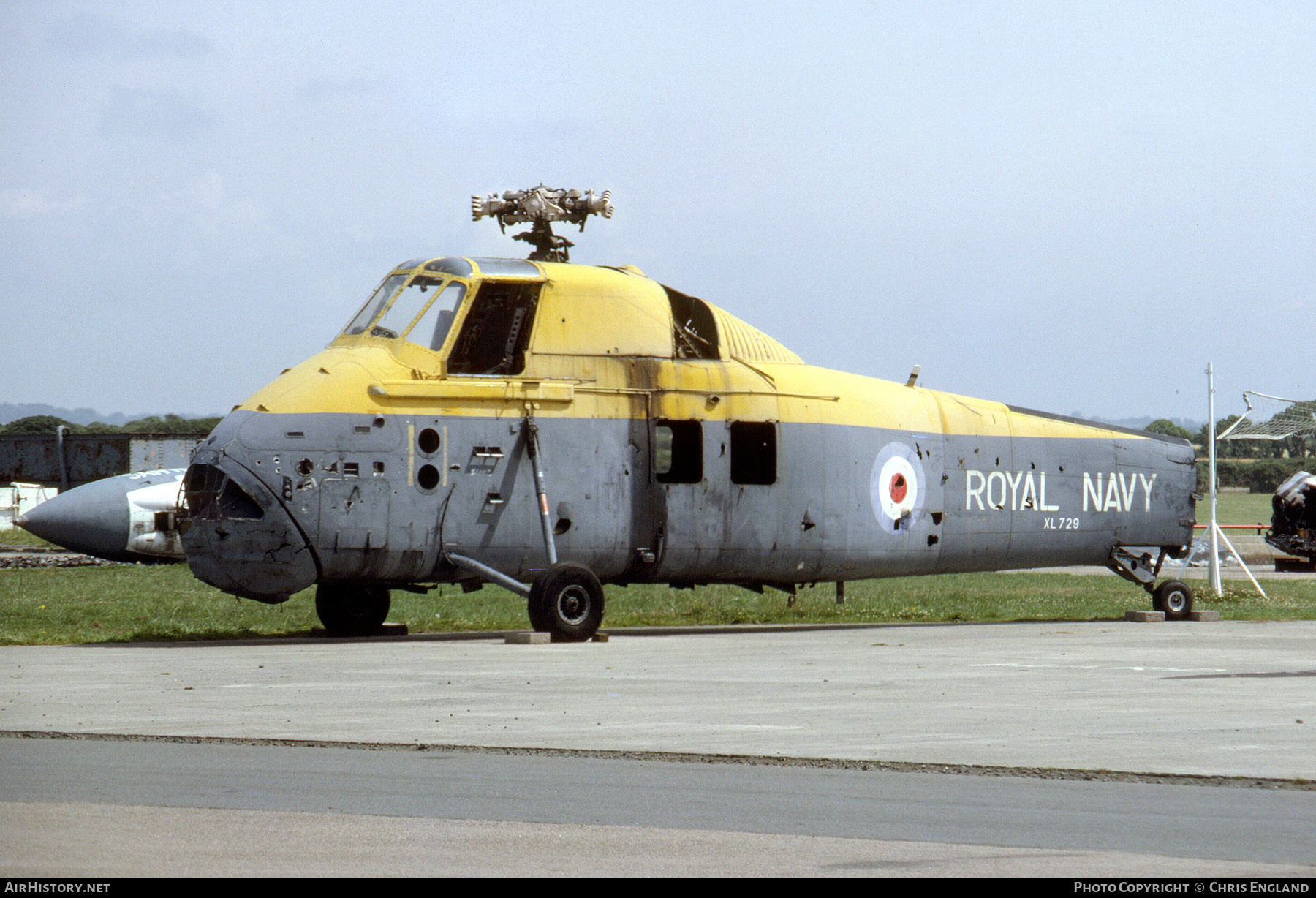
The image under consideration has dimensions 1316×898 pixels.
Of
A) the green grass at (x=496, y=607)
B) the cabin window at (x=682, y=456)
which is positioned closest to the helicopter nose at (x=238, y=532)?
the green grass at (x=496, y=607)

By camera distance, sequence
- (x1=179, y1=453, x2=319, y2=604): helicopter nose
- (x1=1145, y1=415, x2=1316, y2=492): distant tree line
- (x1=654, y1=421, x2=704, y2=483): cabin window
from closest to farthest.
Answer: (x1=179, y1=453, x2=319, y2=604): helicopter nose
(x1=654, y1=421, x2=704, y2=483): cabin window
(x1=1145, y1=415, x2=1316, y2=492): distant tree line

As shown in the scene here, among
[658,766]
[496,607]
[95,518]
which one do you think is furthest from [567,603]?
[658,766]

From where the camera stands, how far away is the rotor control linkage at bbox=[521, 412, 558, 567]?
19.6 meters

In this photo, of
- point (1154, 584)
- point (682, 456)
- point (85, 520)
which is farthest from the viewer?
point (1154, 584)

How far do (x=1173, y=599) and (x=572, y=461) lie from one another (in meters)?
11.4

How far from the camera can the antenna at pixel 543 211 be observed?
22.0m

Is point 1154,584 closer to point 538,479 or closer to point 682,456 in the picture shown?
point 682,456

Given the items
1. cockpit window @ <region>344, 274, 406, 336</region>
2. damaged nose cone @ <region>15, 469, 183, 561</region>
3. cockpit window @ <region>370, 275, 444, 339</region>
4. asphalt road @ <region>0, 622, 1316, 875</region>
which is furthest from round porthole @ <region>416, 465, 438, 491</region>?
damaged nose cone @ <region>15, 469, 183, 561</region>

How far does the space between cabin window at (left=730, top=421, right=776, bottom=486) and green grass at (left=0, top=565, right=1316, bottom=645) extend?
4076 millimetres

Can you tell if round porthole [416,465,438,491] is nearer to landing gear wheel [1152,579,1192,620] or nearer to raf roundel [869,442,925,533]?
raf roundel [869,442,925,533]

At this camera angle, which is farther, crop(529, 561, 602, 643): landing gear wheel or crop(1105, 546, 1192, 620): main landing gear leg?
crop(1105, 546, 1192, 620): main landing gear leg

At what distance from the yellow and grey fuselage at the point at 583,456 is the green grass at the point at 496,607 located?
2.45 meters

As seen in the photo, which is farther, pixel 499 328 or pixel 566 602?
pixel 499 328

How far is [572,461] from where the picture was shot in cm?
2006
